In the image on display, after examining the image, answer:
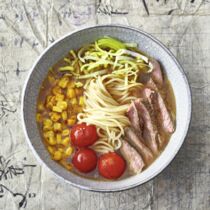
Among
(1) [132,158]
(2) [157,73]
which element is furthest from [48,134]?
(2) [157,73]

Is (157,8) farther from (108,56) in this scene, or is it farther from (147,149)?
(147,149)

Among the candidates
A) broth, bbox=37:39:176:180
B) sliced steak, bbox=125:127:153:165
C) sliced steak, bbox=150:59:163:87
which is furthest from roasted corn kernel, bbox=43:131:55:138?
sliced steak, bbox=150:59:163:87

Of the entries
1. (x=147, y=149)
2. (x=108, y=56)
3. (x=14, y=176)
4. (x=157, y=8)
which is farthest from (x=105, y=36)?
(x=14, y=176)

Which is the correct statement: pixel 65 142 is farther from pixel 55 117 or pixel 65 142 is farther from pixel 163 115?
pixel 163 115

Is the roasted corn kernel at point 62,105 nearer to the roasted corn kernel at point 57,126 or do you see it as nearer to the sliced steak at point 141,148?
the roasted corn kernel at point 57,126

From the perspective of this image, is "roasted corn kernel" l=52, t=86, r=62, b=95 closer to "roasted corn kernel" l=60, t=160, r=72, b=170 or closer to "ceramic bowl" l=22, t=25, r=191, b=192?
"ceramic bowl" l=22, t=25, r=191, b=192

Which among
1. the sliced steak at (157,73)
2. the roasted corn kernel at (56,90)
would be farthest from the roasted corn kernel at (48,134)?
the sliced steak at (157,73)
